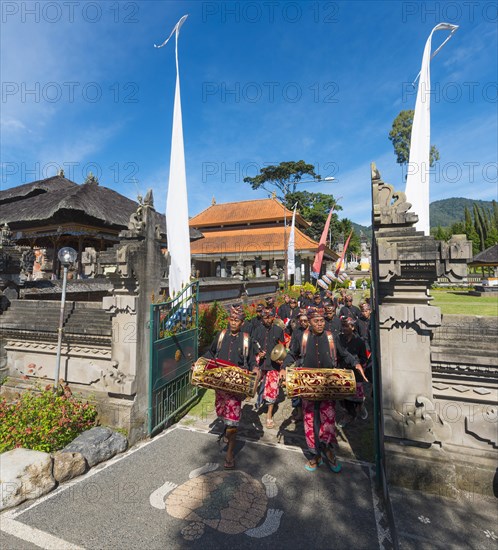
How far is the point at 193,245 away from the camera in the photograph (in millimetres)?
29719

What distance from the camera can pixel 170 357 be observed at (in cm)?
589

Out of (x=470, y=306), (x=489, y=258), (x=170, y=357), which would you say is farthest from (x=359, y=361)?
(x=489, y=258)

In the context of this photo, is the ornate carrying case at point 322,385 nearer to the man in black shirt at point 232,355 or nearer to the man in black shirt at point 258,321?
the man in black shirt at point 232,355

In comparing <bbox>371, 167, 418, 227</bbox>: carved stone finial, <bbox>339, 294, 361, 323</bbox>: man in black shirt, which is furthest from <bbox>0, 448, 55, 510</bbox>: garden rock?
<bbox>339, 294, 361, 323</bbox>: man in black shirt

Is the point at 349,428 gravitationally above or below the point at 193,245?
below

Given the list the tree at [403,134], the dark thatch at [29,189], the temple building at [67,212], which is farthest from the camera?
the tree at [403,134]

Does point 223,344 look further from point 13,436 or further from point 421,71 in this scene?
point 421,71

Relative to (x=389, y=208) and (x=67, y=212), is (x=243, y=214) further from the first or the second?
(x=389, y=208)

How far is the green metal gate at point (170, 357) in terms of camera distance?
5355 mm

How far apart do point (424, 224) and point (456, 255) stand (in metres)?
3.50

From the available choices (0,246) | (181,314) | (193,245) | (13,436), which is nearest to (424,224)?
(181,314)

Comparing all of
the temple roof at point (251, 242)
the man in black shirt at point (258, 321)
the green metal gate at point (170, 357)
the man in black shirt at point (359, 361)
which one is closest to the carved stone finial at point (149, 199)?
the green metal gate at point (170, 357)

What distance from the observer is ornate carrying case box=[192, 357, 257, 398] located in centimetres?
448

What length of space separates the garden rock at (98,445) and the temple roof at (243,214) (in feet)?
87.6
